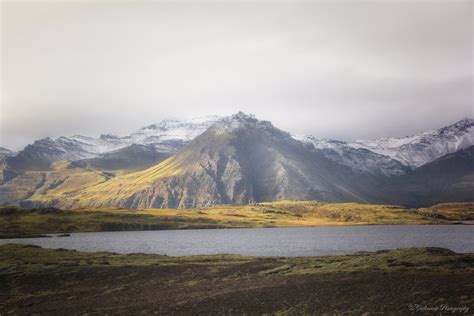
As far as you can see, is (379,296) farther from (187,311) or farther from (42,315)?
(42,315)

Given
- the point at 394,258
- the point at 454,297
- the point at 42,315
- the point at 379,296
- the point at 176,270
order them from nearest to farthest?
the point at 454,297, the point at 379,296, the point at 42,315, the point at 394,258, the point at 176,270

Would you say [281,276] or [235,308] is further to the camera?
[281,276]

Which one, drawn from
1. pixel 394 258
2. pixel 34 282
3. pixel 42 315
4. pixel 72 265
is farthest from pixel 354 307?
pixel 72 265

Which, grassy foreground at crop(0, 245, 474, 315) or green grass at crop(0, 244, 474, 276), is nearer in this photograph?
grassy foreground at crop(0, 245, 474, 315)

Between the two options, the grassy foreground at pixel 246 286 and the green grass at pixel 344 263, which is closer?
the grassy foreground at pixel 246 286

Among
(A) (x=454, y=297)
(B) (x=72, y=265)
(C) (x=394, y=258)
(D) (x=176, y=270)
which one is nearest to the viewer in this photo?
(A) (x=454, y=297)

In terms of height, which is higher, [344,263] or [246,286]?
[344,263]

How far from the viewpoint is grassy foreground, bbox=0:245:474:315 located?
3997cm

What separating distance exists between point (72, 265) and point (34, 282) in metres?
12.6

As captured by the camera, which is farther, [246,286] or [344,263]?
[344,263]

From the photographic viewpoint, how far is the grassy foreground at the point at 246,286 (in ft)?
131

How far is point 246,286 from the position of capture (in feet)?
169

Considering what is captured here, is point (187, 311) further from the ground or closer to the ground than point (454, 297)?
closer to the ground

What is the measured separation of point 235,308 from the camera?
42312mm
